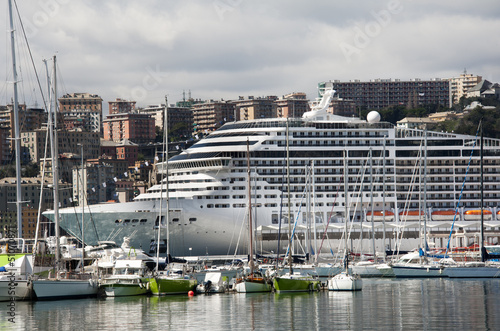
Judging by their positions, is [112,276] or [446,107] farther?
[446,107]

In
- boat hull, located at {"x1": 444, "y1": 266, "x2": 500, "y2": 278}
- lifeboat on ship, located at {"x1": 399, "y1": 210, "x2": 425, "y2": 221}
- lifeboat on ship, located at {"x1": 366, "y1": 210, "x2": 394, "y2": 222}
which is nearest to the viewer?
boat hull, located at {"x1": 444, "y1": 266, "x2": 500, "y2": 278}

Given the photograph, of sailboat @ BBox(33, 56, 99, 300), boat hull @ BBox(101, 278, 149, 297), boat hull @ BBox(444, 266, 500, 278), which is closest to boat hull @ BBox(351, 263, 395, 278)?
boat hull @ BBox(444, 266, 500, 278)

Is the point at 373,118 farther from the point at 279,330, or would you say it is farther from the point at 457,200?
the point at 279,330

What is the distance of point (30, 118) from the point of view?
15225 cm

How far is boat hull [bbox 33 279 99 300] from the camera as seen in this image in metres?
38.3

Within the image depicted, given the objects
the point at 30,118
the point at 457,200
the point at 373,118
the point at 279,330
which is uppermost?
the point at 30,118

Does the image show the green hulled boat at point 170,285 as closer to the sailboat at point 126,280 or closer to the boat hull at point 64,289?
the sailboat at point 126,280

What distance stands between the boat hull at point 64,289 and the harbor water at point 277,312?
414 millimetres

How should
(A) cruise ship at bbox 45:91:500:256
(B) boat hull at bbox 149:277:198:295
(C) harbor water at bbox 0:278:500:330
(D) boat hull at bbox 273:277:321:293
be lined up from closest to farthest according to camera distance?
(C) harbor water at bbox 0:278:500:330, (D) boat hull at bbox 273:277:321:293, (B) boat hull at bbox 149:277:198:295, (A) cruise ship at bbox 45:91:500:256

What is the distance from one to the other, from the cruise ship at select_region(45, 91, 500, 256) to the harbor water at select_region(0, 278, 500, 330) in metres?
19.5

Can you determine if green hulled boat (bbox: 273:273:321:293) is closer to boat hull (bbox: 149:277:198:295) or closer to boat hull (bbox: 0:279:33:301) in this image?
boat hull (bbox: 149:277:198:295)

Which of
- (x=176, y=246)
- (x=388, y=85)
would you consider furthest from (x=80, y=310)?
(x=388, y=85)

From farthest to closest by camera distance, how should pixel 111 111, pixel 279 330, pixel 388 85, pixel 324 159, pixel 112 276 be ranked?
pixel 388 85, pixel 111 111, pixel 324 159, pixel 112 276, pixel 279 330

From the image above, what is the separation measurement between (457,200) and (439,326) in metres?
40.3
